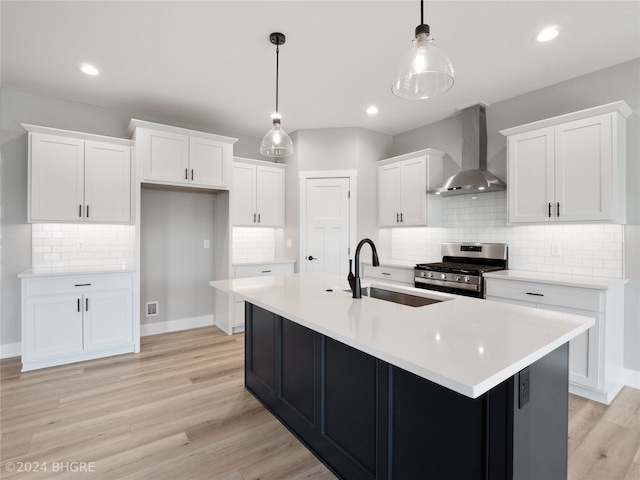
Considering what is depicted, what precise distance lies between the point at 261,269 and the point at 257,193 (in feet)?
3.57

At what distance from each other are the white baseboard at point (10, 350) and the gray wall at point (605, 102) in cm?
558

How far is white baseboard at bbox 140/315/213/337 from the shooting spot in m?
4.23

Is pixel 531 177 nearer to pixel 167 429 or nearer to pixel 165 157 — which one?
pixel 167 429

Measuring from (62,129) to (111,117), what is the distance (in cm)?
54

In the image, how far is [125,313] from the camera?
3543 millimetres

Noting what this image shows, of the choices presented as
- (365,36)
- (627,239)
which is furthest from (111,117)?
(627,239)

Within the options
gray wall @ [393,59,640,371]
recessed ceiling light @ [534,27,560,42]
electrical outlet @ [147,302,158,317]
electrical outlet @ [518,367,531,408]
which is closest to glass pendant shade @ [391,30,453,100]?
electrical outlet @ [518,367,531,408]

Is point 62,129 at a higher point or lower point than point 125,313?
higher

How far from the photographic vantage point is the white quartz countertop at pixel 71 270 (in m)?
3.13

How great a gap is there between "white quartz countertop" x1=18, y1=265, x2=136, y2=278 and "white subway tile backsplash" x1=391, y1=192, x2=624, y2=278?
139 inches

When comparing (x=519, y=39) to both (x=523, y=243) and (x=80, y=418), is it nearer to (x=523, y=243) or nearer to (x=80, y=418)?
(x=523, y=243)

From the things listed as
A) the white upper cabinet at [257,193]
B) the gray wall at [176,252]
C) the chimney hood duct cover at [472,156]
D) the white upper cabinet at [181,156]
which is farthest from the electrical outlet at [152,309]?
the chimney hood duct cover at [472,156]

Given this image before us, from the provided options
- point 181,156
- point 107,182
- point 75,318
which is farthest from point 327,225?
point 75,318

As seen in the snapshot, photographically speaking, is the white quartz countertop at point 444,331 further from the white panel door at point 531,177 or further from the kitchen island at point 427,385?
the white panel door at point 531,177
